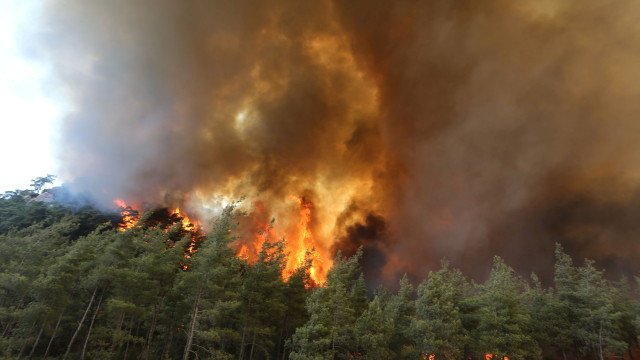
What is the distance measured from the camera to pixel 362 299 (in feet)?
187

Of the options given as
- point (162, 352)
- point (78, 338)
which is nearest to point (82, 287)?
point (78, 338)

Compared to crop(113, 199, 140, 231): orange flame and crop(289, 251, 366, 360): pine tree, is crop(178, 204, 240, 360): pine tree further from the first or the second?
crop(113, 199, 140, 231): orange flame

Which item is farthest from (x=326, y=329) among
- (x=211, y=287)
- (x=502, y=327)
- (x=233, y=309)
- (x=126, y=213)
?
(x=126, y=213)

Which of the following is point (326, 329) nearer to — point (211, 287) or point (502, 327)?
point (211, 287)

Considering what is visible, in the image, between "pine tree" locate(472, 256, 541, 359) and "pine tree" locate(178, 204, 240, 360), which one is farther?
"pine tree" locate(472, 256, 541, 359)

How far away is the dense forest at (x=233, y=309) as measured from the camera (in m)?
34.8

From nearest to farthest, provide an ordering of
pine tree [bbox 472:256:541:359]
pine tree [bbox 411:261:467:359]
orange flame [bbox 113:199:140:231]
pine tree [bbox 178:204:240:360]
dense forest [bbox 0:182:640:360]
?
pine tree [bbox 178:204:240:360], dense forest [bbox 0:182:640:360], pine tree [bbox 411:261:467:359], pine tree [bbox 472:256:541:359], orange flame [bbox 113:199:140:231]

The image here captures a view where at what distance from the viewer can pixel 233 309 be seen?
3809 cm

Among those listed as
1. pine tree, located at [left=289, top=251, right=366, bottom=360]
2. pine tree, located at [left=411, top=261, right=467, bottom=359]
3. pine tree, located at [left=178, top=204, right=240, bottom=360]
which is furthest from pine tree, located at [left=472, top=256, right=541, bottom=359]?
pine tree, located at [left=178, top=204, right=240, bottom=360]

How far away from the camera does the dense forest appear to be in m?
34.8

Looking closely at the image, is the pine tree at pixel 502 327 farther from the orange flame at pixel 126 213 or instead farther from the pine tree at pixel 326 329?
the orange flame at pixel 126 213

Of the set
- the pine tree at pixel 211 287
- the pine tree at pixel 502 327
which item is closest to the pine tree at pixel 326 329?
the pine tree at pixel 211 287

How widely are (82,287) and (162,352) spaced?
16.1 m

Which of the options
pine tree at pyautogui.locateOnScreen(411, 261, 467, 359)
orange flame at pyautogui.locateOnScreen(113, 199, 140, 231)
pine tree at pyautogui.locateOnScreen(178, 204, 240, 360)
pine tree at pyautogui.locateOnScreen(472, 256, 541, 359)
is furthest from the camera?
orange flame at pyautogui.locateOnScreen(113, 199, 140, 231)
